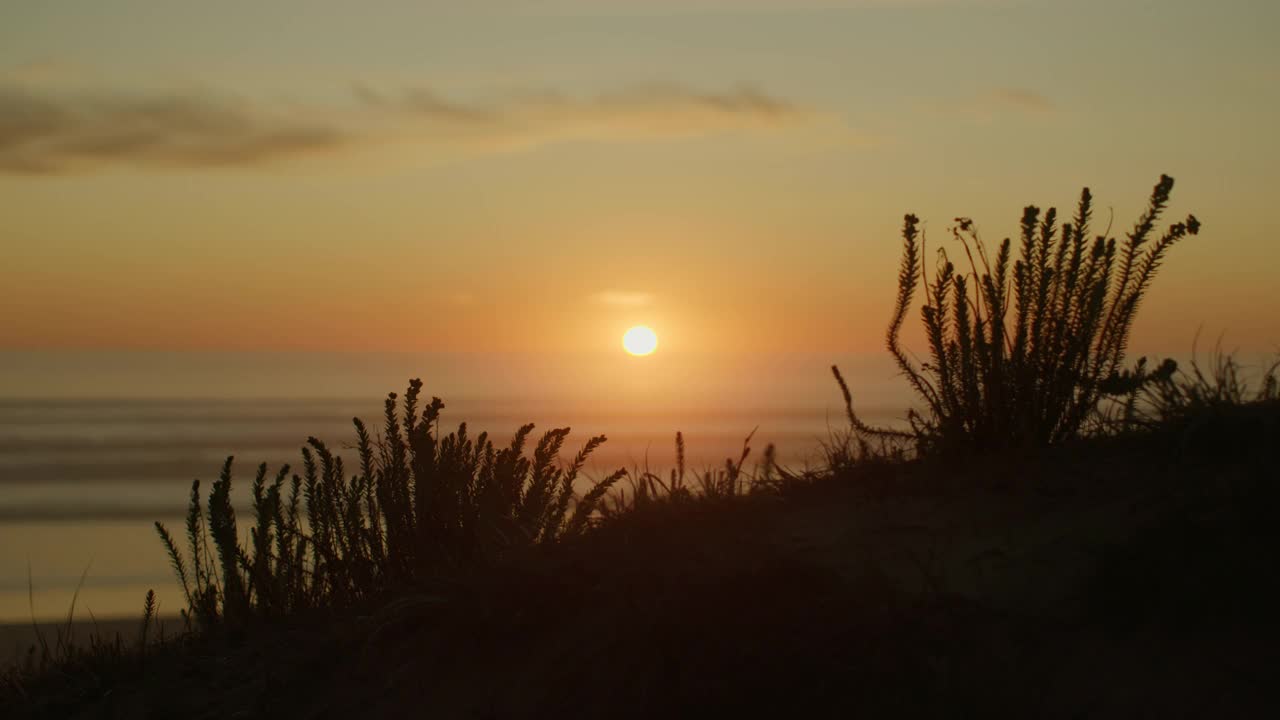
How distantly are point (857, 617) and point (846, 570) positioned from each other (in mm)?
373

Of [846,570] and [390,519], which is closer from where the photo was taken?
[846,570]

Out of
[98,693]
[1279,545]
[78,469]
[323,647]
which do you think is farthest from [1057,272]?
[78,469]

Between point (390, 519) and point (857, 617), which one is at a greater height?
point (390, 519)

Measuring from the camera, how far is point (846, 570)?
12.9ft

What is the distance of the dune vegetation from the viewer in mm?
3361

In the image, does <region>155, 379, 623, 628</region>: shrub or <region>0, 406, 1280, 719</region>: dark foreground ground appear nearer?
<region>0, 406, 1280, 719</region>: dark foreground ground

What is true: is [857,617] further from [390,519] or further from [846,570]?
[390,519]

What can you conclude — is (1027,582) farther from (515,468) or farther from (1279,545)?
(515,468)

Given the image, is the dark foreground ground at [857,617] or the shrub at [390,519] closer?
the dark foreground ground at [857,617]

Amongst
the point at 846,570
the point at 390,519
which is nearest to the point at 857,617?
the point at 846,570

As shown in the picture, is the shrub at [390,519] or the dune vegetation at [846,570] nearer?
the dune vegetation at [846,570]

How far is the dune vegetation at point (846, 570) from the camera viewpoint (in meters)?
3.36

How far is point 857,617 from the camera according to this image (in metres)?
3.56

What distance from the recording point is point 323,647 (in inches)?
174
